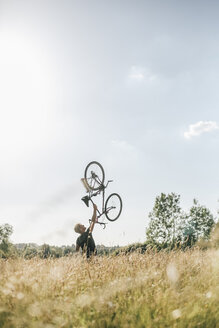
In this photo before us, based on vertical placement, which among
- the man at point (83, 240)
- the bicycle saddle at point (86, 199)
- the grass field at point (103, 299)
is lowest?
the grass field at point (103, 299)

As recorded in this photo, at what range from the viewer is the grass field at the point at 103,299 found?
314cm

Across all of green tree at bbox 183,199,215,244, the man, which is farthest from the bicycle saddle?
green tree at bbox 183,199,215,244

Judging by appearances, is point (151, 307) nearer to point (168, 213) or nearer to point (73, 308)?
point (73, 308)

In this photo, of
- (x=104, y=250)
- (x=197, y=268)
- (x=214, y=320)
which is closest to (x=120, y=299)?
(x=214, y=320)

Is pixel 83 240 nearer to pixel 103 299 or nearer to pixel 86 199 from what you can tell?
pixel 103 299

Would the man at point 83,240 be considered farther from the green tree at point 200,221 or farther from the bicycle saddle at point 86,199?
Answer: the green tree at point 200,221

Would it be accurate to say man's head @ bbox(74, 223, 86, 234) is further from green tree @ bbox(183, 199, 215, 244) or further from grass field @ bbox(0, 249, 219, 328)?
green tree @ bbox(183, 199, 215, 244)

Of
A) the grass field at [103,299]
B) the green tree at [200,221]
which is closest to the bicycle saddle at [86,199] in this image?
the grass field at [103,299]

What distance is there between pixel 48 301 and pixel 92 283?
0.92 m

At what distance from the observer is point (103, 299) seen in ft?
11.5

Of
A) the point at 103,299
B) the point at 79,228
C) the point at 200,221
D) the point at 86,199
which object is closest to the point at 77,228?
the point at 79,228

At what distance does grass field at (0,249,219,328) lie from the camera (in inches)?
123

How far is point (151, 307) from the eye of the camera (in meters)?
3.34

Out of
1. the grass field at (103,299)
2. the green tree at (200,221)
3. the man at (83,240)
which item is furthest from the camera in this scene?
the green tree at (200,221)
